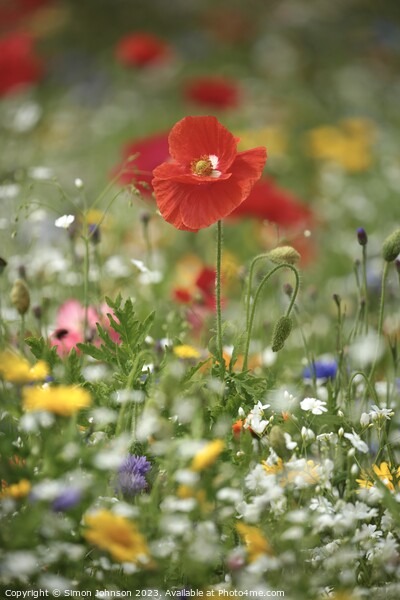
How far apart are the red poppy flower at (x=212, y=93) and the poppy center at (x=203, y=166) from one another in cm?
249

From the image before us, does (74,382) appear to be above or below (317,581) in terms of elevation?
above

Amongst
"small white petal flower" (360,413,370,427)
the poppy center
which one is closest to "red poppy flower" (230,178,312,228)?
the poppy center

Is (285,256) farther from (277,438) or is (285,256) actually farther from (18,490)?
(18,490)

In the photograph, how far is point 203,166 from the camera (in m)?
1.42

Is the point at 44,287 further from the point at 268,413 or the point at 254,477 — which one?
the point at 254,477

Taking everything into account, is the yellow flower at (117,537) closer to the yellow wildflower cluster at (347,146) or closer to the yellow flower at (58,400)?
the yellow flower at (58,400)

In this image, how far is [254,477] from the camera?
1213 millimetres

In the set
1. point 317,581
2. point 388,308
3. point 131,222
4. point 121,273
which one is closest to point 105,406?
point 317,581

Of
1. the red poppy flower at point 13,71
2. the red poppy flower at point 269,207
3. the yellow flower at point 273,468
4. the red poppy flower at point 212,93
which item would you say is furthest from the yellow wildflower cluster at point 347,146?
the yellow flower at point 273,468

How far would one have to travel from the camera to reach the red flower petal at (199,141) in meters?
1.40

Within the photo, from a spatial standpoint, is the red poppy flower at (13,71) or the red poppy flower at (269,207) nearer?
the red poppy flower at (269,207)

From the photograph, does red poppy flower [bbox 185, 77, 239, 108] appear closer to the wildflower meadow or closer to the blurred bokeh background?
the blurred bokeh background

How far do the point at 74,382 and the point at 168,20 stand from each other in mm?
6890

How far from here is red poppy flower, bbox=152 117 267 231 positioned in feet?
4.43
